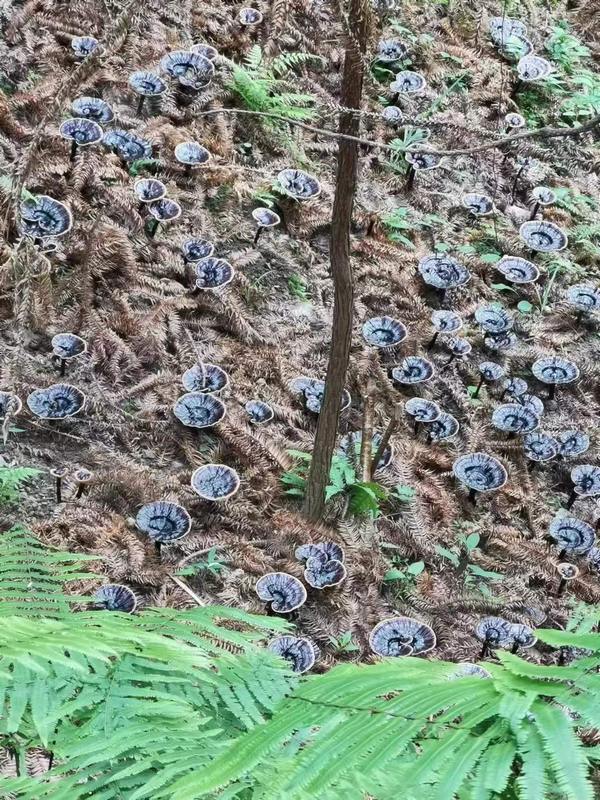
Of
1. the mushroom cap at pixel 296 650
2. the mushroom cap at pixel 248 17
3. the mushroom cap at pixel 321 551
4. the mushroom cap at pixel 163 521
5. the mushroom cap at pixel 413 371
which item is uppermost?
the mushroom cap at pixel 248 17

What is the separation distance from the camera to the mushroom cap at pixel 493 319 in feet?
24.6

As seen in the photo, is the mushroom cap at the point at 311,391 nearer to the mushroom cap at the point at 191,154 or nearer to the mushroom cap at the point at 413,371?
the mushroom cap at the point at 413,371

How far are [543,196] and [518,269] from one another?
109 centimetres

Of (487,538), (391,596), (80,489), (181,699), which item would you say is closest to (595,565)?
(487,538)

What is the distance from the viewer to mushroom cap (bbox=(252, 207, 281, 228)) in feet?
24.0

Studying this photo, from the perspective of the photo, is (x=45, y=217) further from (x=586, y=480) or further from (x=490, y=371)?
(x=586, y=480)

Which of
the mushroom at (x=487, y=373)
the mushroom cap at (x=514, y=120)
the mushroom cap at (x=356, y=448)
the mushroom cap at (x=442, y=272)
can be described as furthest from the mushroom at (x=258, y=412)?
the mushroom cap at (x=514, y=120)

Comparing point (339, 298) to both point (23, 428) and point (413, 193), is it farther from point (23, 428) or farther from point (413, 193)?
point (413, 193)

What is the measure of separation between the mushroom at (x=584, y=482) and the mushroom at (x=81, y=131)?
475 cm

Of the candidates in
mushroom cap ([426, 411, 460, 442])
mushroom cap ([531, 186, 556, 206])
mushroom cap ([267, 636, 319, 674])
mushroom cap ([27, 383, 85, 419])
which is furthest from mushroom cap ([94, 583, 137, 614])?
mushroom cap ([531, 186, 556, 206])

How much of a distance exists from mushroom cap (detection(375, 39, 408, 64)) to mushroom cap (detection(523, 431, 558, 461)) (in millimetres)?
4668

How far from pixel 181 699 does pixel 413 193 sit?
766 cm

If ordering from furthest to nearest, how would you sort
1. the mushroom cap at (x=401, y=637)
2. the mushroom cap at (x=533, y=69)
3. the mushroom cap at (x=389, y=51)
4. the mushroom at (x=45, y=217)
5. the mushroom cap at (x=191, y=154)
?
the mushroom cap at (x=533, y=69)
the mushroom cap at (x=389, y=51)
the mushroom cap at (x=191, y=154)
the mushroom at (x=45, y=217)
the mushroom cap at (x=401, y=637)

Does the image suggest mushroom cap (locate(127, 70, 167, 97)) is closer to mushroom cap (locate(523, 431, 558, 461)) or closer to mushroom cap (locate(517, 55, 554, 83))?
mushroom cap (locate(517, 55, 554, 83))
